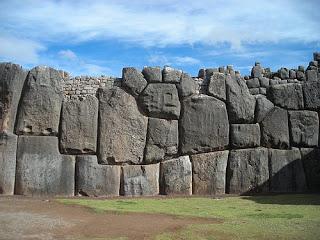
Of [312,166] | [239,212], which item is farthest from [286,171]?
[239,212]

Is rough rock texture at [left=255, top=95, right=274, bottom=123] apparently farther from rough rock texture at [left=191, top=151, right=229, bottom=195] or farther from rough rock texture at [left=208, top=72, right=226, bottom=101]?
rough rock texture at [left=191, top=151, right=229, bottom=195]

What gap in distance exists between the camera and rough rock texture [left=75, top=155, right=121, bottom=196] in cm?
1177

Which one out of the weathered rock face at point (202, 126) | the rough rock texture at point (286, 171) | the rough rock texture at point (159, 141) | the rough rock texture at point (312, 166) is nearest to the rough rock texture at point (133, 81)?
the rough rock texture at point (159, 141)

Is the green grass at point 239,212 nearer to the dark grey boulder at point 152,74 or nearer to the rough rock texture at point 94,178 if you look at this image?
the rough rock texture at point 94,178

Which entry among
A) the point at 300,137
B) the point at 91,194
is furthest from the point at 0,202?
the point at 300,137

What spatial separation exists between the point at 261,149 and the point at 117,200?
15.4ft

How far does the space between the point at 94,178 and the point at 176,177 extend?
7.79 feet

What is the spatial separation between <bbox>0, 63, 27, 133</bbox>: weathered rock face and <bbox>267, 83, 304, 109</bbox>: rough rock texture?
772cm

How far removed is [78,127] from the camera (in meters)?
12.0

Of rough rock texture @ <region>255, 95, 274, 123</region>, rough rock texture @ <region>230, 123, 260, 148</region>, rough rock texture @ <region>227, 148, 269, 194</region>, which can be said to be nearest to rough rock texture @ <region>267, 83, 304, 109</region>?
rough rock texture @ <region>255, 95, 274, 123</region>

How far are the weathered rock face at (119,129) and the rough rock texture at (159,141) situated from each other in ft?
0.59

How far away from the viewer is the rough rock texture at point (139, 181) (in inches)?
472

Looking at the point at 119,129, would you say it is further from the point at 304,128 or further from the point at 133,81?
the point at 304,128

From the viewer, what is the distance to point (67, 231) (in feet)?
24.0
